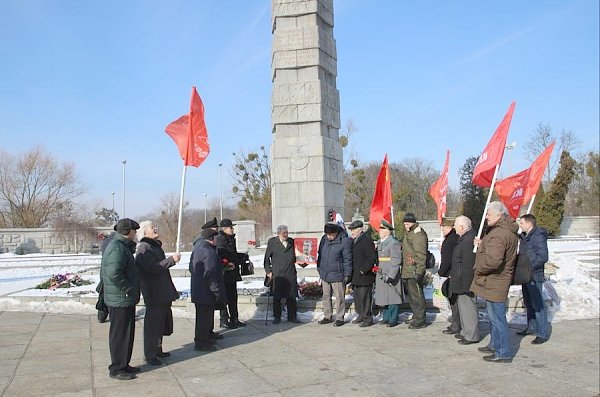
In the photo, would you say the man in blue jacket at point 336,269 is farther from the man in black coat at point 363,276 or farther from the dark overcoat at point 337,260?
the man in black coat at point 363,276

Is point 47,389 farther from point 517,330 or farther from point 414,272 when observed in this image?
point 517,330

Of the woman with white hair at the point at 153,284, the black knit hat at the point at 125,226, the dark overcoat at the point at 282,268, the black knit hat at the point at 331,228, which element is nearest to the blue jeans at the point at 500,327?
the black knit hat at the point at 331,228

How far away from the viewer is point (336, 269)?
28.0ft

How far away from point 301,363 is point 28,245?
102 ft

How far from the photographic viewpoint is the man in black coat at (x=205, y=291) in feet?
22.4

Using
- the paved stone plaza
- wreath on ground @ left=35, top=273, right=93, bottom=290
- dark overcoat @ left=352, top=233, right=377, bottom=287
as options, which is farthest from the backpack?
wreath on ground @ left=35, top=273, right=93, bottom=290

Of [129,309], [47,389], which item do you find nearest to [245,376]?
→ [129,309]

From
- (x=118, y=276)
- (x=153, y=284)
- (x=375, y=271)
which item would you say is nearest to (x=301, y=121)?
(x=375, y=271)

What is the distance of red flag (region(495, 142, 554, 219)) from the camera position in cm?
1159

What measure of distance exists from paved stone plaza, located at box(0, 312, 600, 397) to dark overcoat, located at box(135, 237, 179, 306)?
2.72ft

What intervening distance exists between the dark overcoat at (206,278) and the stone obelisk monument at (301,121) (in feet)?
22.1

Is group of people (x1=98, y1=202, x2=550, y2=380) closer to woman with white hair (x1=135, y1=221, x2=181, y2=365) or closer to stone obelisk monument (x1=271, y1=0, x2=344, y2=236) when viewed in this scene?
woman with white hair (x1=135, y1=221, x2=181, y2=365)

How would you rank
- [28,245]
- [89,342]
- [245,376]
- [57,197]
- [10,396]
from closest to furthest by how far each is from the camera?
[10,396]
[245,376]
[89,342]
[28,245]
[57,197]

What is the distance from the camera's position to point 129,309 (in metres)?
5.64
